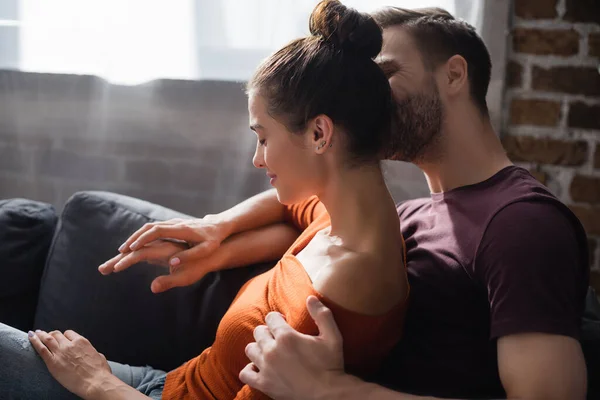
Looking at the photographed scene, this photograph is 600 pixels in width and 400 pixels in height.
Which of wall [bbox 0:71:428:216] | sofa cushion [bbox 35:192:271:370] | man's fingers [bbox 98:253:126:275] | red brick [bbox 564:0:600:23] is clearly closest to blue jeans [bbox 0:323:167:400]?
man's fingers [bbox 98:253:126:275]

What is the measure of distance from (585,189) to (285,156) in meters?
0.94

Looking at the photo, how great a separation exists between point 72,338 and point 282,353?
50 centimetres

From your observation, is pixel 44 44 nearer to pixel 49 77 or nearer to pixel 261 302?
pixel 49 77

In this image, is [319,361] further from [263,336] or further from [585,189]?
[585,189]

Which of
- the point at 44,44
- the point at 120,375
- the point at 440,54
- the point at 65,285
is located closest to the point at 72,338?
the point at 120,375

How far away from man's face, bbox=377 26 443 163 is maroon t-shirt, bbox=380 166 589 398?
113 millimetres

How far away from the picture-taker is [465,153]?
1347mm

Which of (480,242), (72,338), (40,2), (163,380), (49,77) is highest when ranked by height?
(40,2)

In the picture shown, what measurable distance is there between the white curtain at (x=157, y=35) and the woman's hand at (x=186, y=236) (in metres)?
0.57

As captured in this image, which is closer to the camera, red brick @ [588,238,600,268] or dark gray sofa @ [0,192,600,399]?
dark gray sofa @ [0,192,600,399]

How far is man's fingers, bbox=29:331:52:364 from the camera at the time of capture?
1.32 metres

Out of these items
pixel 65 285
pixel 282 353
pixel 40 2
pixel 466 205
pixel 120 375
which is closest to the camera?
pixel 282 353

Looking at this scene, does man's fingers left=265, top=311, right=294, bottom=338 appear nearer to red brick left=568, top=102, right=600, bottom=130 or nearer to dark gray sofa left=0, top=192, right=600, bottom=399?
dark gray sofa left=0, top=192, right=600, bottom=399

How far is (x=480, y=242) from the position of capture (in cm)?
114
